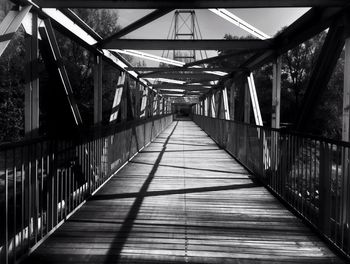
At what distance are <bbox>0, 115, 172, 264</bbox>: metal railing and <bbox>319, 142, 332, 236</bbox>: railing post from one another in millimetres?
2788

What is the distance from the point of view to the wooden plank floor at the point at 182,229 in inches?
137

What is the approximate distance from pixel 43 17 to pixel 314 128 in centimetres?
2799

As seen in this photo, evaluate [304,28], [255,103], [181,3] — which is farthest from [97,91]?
[255,103]

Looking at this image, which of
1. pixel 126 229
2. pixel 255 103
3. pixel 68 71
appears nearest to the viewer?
pixel 126 229

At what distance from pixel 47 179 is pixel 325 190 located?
9.43ft

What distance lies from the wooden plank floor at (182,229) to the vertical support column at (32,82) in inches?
48.4

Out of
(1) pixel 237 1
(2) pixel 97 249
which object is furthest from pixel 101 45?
(2) pixel 97 249

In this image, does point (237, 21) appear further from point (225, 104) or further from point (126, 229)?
point (225, 104)

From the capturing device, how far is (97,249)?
360cm

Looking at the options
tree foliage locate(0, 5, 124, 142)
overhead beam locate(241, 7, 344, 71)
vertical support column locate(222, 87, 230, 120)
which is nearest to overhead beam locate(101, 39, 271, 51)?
overhead beam locate(241, 7, 344, 71)

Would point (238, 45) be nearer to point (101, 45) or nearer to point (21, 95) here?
point (101, 45)

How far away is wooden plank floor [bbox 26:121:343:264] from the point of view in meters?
3.47

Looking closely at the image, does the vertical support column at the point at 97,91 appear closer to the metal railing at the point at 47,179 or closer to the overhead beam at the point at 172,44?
the overhead beam at the point at 172,44

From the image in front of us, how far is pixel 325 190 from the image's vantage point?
401cm
